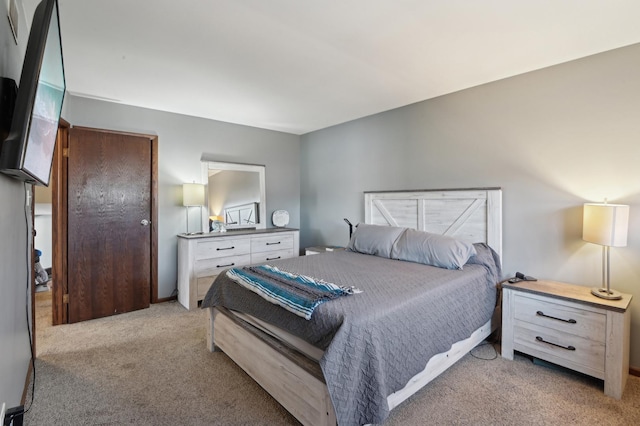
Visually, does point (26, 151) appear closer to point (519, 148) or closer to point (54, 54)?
point (54, 54)

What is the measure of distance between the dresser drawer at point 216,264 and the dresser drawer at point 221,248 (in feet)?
0.16

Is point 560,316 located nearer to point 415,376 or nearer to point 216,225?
point 415,376

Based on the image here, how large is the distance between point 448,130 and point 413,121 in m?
0.46

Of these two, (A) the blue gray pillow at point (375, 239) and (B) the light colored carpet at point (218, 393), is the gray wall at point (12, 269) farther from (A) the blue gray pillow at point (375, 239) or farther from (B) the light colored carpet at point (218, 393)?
(A) the blue gray pillow at point (375, 239)

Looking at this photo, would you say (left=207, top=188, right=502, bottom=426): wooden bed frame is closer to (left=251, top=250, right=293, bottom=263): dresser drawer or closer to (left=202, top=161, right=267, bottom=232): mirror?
(left=251, top=250, right=293, bottom=263): dresser drawer

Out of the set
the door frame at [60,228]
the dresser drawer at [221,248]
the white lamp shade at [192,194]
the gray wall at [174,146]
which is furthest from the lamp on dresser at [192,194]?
the door frame at [60,228]

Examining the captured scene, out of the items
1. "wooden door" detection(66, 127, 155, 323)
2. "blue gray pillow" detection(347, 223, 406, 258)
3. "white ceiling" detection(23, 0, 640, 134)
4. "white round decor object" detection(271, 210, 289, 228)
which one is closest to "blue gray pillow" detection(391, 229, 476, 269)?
"blue gray pillow" detection(347, 223, 406, 258)

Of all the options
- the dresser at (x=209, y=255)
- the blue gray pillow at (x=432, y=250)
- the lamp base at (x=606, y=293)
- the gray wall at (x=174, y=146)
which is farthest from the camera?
the dresser at (x=209, y=255)

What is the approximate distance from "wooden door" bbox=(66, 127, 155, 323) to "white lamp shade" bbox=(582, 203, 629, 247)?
14.2 ft

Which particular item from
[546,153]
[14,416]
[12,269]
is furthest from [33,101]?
[546,153]

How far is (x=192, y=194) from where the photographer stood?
12.4 ft

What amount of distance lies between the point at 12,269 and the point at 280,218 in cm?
337

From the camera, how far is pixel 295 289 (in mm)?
1966

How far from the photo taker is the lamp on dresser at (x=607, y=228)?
6.81 ft
